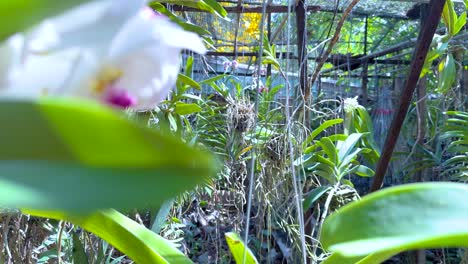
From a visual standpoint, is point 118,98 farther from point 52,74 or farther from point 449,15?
point 449,15

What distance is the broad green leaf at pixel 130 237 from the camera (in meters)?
0.40

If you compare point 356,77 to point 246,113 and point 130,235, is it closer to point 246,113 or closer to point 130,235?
point 246,113

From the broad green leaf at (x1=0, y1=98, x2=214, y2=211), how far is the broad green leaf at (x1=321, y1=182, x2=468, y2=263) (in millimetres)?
190

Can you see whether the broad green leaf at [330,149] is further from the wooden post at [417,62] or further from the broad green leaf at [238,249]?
the broad green leaf at [238,249]

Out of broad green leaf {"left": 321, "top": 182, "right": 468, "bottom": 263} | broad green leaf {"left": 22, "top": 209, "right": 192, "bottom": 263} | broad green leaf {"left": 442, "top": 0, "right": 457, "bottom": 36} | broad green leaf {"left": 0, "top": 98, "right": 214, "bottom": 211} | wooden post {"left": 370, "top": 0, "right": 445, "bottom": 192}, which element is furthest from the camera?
broad green leaf {"left": 442, "top": 0, "right": 457, "bottom": 36}

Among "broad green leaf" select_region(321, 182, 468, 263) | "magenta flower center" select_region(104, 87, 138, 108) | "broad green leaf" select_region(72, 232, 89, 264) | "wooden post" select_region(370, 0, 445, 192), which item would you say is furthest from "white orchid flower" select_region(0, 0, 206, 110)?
"wooden post" select_region(370, 0, 445, 192)

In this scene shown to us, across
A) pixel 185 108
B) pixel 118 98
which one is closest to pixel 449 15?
pixel 185 108

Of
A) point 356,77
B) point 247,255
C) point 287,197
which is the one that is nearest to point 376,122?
point 356,77

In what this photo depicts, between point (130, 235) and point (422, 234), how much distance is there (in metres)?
0.22

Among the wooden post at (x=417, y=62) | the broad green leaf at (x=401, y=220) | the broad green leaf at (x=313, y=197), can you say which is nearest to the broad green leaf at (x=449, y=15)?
the wooden post at (x=417, y=62)

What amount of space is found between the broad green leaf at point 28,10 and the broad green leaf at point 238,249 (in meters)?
0.34

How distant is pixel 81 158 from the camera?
106 mm

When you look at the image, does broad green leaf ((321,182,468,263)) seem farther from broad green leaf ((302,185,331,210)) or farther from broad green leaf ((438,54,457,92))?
broad green leaf ((438,54,457,92))

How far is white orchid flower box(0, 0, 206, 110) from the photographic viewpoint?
14cm
